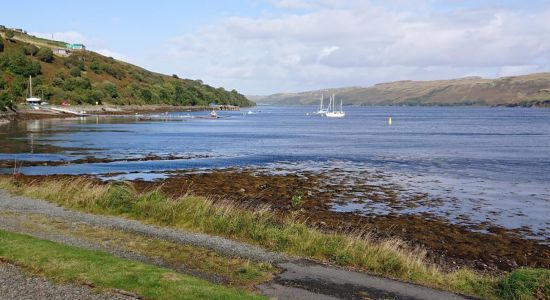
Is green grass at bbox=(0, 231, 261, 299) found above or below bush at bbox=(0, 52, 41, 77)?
below

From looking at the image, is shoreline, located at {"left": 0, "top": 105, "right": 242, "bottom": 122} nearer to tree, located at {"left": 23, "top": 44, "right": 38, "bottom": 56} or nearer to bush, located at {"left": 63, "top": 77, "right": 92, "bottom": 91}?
bush, located at {"left": 63, "top": 77, "right": 92, "bottom": 91}

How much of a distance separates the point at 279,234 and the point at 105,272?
24.1ft

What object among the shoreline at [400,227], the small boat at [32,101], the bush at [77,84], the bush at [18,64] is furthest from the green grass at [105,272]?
the bush at [77,84]

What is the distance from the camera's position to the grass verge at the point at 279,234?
1548 centimetres

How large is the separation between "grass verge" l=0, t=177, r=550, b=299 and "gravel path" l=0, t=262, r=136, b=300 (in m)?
7.38

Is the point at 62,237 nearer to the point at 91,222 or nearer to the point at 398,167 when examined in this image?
the point at 91,222

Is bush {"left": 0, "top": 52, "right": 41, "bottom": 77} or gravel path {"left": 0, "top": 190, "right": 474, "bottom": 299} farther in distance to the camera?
bush {"left": 0, "top": 52, "right": 41, "bottom": 77}

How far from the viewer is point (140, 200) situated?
24.0m

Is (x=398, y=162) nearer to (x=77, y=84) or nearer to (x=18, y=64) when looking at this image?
(x=18, y=64)

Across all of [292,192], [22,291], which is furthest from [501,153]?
[22,291]

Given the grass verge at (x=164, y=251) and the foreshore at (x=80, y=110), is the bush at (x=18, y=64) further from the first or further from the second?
the grass verge at (x=164, y=251)

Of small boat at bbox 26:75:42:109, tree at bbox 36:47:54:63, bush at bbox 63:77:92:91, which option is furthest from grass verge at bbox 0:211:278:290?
tree at bbox 36:47:54:63

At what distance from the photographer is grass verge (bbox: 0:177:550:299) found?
610 inches

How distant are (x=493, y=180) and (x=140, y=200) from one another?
91.0ft
